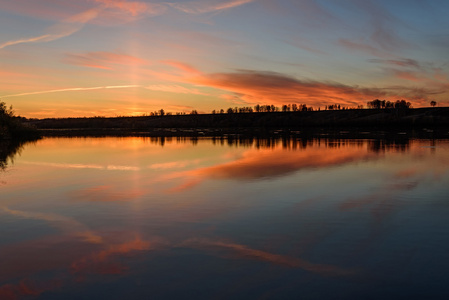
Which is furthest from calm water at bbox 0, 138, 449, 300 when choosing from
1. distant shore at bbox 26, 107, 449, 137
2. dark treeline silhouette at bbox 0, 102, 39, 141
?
distant shore at bbox 26, 107, 449, 137

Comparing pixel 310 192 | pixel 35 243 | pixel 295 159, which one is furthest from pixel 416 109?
pixel 35 243

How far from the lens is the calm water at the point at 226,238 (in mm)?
7566

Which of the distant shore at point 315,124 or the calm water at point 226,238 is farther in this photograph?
the distant shore at point 315,124

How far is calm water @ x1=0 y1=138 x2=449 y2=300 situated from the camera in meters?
7.57

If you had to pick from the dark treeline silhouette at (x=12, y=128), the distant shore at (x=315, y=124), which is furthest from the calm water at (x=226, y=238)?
the distant shore at (x=315, y=124)

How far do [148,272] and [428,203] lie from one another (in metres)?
11.2

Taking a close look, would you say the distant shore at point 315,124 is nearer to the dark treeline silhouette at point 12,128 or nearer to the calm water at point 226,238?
the dark treeline silhouette at point 12,128

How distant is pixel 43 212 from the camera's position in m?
13.7

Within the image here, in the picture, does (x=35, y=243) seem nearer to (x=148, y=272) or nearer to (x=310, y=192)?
(x=148, y=272)

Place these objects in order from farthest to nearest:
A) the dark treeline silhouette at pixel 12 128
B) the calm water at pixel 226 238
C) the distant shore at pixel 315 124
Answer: the distant shore at pixel 315 124 → the dark treeline silhouette at pixel 12 128 → the calm water at pixel 226 238

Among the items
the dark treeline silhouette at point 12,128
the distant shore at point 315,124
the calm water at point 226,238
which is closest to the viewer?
the calm water at point 226,238

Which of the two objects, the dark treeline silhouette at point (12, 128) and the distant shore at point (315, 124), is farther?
the distant shore at point (315, 124)

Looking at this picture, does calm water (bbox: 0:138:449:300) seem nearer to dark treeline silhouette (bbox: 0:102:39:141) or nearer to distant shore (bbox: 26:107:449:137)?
dark treeline silhouette (bbox: 0:102:39:141)

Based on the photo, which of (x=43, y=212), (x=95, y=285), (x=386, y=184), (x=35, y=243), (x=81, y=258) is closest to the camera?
(x=95, y=285)
